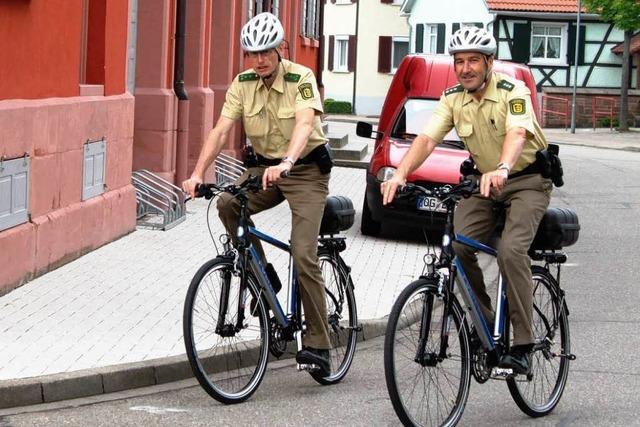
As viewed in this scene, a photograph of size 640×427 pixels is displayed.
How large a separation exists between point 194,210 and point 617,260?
510 cm

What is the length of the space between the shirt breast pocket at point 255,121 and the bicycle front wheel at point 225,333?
2.49 ft

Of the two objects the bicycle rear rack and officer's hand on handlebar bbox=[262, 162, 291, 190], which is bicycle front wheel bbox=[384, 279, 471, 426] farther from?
the bicycle rear rack

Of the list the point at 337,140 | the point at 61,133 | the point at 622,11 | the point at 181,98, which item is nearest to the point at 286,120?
the point at 61,133

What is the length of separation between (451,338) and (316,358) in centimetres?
124

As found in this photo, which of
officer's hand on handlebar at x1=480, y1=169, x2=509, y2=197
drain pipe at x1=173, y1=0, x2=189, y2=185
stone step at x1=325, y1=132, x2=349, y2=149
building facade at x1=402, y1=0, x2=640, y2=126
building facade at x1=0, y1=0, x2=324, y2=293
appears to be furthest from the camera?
building facade at x1=402, y1=0, x2=640, y2=126

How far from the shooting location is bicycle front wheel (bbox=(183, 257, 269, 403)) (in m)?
7.21

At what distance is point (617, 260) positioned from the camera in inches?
587

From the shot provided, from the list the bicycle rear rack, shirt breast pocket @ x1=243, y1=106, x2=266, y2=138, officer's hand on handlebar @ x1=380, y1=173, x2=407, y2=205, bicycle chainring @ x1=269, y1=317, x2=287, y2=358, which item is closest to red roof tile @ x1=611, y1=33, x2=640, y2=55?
the bicycle rear rack

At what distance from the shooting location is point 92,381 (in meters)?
7.67

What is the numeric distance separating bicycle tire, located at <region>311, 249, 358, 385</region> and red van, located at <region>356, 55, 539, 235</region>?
6.38 metres

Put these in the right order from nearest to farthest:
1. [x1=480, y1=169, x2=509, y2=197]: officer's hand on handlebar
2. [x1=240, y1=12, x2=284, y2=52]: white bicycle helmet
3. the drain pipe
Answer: [x1=480, y1=169, x2=509, y2=197]: officer's hand on handlebar < [x1=240, y1=12, x2=284, y2=52]: white bicycle helmet < the drain pipe

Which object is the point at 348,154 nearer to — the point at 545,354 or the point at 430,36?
the point at 545,354

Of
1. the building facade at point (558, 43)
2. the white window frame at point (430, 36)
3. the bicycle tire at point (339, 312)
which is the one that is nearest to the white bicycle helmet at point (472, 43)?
the bicycle tire at point (339, 312)

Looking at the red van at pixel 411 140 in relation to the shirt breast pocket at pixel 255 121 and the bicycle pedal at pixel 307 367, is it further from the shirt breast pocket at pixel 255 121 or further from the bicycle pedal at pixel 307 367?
the bicycle pedal at pixel 307 367
